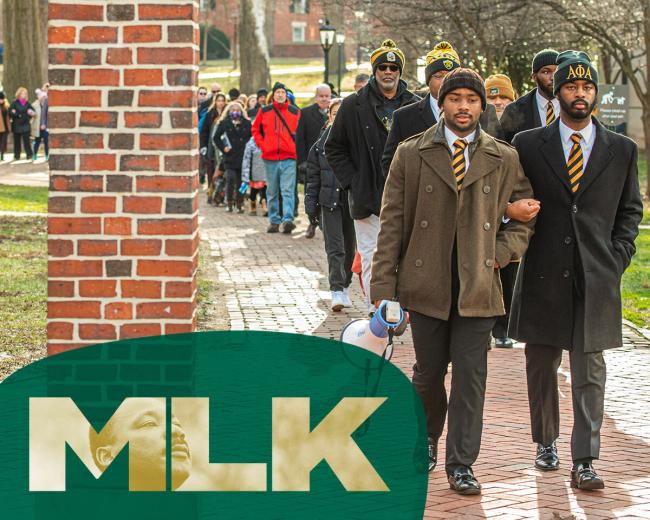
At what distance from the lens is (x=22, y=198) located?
82.6 ft

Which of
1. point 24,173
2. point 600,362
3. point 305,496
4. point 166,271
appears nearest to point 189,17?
point 166,271

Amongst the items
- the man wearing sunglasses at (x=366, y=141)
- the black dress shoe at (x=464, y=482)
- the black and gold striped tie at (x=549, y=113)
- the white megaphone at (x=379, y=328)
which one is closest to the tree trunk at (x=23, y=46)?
the man wearing sunglasses at (x=366, y=141)

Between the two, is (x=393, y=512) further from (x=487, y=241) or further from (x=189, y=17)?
(x=189, y=17)

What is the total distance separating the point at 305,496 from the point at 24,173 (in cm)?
2718

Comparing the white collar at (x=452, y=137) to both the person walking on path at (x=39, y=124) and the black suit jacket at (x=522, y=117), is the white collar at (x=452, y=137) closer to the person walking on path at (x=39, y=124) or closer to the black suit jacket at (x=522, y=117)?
the black suit jacket at (x=522, y=117)

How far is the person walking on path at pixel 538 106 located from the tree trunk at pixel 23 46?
98.8ft

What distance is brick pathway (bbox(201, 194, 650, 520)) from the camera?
6090 mm

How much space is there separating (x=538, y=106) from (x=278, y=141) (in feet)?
32.5

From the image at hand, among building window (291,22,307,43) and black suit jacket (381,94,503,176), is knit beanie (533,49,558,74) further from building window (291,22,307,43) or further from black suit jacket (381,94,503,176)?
building window (291,22,307,43)

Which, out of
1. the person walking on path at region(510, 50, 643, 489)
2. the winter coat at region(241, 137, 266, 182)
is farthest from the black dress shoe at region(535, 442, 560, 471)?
the winter coat at region(241, 137, 266, 182)

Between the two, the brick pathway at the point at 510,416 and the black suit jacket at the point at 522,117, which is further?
the black suit jacket at the point at 522,117

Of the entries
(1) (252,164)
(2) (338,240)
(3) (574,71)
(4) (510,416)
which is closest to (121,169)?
(3) (574,71)

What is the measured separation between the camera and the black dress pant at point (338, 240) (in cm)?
1185

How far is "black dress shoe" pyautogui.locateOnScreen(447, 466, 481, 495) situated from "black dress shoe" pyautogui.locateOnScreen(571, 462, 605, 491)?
1.50 ft
